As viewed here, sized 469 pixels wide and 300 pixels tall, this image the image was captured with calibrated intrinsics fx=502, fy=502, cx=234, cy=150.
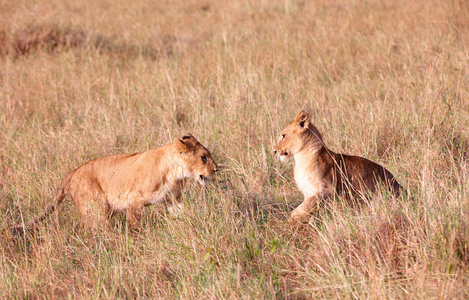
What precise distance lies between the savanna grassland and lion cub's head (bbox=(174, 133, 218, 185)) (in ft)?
0.75

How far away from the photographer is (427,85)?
Result: 623 centimetres

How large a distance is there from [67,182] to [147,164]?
776mm

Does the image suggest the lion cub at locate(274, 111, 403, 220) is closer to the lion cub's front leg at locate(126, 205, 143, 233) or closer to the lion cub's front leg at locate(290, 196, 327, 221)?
the lion cub's front leg at locate(290, 196, 327, 221)

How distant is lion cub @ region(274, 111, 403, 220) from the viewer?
13.7ft

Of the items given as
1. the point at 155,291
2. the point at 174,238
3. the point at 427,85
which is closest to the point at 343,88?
the point at 427,85

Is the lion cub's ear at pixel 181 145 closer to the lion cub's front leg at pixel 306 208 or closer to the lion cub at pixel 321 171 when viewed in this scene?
the lion cub at pixel 321 171

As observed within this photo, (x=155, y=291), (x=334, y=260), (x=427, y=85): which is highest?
(x=427, y=85)

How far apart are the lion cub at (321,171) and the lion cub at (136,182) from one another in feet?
2.48

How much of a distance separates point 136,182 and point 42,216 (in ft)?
2.78

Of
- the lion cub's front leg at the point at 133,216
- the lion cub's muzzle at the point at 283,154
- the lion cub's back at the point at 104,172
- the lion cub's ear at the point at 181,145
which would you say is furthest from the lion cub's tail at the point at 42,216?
the lion cub's muzzle at the point at 283,154

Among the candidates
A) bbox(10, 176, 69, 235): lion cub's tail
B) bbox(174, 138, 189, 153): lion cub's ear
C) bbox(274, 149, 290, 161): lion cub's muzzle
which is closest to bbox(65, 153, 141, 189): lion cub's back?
bbox(10, 176, 69, 235): lion cub's tail

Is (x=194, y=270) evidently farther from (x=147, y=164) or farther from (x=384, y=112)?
(x=384, y=112)

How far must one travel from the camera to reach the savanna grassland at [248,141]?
3.26m

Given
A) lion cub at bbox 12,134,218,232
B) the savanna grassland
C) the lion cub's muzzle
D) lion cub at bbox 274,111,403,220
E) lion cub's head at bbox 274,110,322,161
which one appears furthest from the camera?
the lion cub's muzzle
